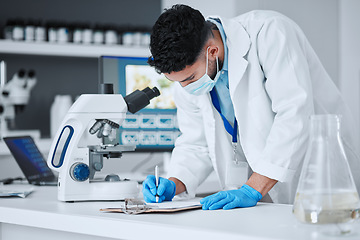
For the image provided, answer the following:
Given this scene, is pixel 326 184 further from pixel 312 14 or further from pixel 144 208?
pixel 312 14

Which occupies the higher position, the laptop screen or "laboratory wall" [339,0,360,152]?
"laboratory wall" [339,0,360,152]

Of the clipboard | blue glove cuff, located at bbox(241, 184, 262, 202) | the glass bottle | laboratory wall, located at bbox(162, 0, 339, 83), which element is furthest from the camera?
laboratory wall, located at bbox(162, 0, 339, 83)

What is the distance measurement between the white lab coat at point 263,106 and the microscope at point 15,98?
5.60 feet

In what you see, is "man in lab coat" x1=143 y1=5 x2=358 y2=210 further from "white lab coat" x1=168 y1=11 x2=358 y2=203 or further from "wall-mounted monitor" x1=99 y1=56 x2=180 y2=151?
"wall-mounted monitor" x1=99 y1=56 x2=180 y2=151

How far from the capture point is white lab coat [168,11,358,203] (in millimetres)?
1430

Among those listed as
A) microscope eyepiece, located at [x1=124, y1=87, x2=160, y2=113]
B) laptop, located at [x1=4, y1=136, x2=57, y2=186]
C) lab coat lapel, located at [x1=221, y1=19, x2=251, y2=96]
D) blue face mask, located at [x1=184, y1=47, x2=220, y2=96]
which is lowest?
laptop, located at [x1=4, y1=136, x2=57, y2=186]

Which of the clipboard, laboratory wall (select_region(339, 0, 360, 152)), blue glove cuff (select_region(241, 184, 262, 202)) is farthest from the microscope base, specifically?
laboratory wall (select_region(339, 0, 360, 152))

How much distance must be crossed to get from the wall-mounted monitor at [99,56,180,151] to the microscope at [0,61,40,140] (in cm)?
130

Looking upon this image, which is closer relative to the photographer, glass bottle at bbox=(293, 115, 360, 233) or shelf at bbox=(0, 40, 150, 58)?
glass bottle at bbox=(293, 115, 360, 233)

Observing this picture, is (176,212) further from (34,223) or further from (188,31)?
(188,31)

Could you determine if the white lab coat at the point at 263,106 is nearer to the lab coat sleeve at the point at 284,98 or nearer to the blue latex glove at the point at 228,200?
the lab coat sleeve at the point at 284,98

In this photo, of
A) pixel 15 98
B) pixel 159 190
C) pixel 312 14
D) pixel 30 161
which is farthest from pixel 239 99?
pixel 15 98

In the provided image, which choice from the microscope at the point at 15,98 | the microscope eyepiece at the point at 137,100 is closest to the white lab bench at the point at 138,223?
the microscope eyepiece at the point at 137,100

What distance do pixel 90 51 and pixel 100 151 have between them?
1.93 meters
